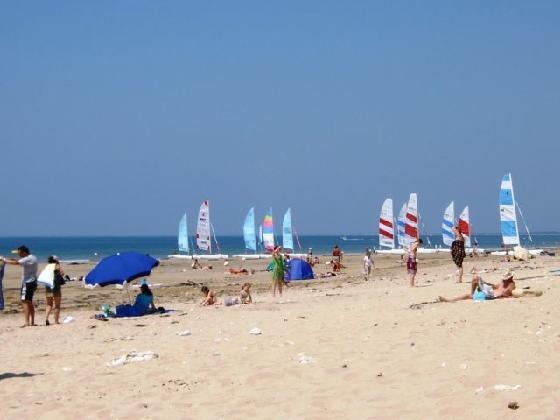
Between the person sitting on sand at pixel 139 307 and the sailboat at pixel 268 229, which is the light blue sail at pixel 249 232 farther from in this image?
the person sitting on sand at pixel 139 307

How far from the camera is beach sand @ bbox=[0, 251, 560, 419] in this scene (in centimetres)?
735

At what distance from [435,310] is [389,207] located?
54.7 metres

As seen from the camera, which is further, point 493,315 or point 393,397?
point 493,315

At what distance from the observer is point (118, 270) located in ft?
59.6

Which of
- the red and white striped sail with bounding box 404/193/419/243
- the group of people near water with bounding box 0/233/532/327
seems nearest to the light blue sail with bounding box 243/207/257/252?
the red and white striped sail with bounding box 404/193/419/243

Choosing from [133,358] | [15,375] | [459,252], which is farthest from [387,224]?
[15,375]

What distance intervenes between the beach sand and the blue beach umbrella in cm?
334

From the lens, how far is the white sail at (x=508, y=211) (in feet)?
156

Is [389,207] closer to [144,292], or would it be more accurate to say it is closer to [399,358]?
[144,292]

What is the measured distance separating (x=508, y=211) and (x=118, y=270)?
114ft

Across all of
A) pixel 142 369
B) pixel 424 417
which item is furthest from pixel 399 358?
pixel 142 369

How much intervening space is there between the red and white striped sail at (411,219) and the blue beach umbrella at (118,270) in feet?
143

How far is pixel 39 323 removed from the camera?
57.6 feet

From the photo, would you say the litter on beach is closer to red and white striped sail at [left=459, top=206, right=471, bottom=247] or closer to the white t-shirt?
the white t-shirt
